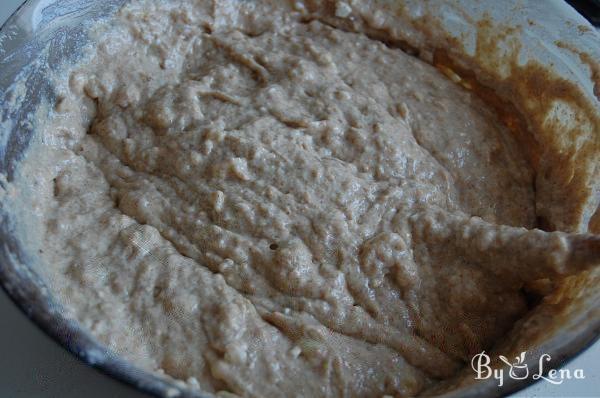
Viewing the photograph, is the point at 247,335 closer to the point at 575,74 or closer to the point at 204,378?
the point at 204,378

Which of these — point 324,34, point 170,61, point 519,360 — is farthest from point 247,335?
point 324,34

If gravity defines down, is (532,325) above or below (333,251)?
above

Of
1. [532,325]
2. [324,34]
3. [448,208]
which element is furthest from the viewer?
[324,34]

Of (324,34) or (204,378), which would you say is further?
(324,34)

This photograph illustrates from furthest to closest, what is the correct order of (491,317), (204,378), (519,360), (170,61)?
(170,61), (491,317), (204,378), (519,360)

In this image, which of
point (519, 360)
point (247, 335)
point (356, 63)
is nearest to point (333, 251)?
point (247, 335)

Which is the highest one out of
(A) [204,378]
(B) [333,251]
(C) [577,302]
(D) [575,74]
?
(D) [575,74]

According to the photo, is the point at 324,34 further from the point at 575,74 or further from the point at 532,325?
the point at 532,325
